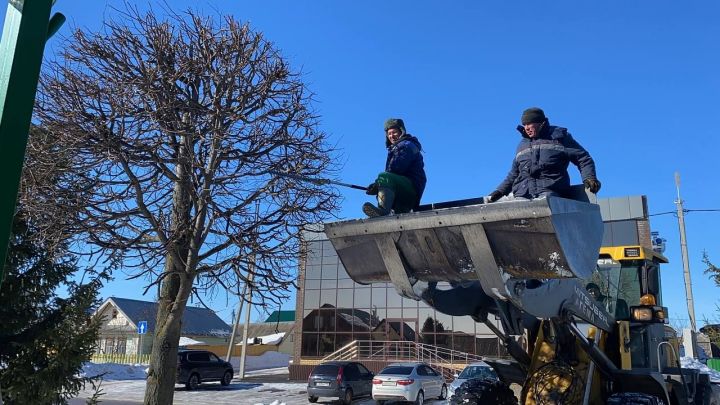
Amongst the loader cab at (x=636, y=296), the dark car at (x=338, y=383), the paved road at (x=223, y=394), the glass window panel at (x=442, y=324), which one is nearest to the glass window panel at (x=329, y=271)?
the paved road at (x=223, y=394)

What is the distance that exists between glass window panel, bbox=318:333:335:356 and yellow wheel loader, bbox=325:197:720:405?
23120mm

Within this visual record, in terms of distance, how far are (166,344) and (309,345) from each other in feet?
80.6

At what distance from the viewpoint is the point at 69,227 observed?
650 cm

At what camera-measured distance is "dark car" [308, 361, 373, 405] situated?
1980cm

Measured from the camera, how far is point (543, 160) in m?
4.82

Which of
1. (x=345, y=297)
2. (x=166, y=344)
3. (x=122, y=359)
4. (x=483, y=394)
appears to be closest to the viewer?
(x=166, y=344)

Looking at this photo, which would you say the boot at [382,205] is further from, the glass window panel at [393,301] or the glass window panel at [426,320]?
the glass window panel at [393,301]

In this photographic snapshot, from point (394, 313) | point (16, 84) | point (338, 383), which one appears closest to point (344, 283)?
point (394, 313)

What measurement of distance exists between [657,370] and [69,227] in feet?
24.0

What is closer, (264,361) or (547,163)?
(547,163)

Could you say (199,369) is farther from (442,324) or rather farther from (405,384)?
(442,324)

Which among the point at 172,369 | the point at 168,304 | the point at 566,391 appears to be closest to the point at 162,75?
the point at 168,304

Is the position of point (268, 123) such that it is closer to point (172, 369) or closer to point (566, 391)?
point (172, 369)

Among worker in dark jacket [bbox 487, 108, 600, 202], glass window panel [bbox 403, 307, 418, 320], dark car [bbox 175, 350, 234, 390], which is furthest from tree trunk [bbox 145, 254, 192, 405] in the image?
glass window panel [bbox 403, 307, 418, 320]
